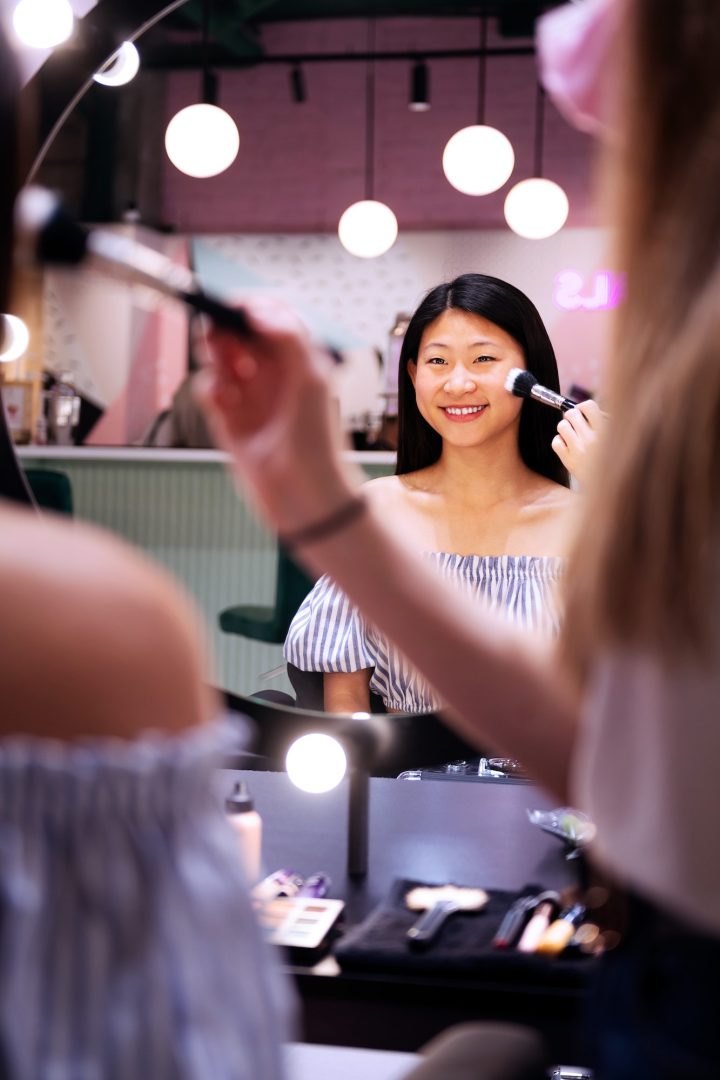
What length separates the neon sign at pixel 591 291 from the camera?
0.59 meters

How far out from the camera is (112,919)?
1.55 ft

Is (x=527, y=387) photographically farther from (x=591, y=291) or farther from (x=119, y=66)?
(x=591, y=291)

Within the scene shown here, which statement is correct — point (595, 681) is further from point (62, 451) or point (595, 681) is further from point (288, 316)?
point (62, 451)

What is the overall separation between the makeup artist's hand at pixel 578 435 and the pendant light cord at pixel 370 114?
4290mm

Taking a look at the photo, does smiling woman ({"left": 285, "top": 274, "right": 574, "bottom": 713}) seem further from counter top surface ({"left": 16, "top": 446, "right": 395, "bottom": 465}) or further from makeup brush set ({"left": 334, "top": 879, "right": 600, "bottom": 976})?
makeup brush set ({"left": 334, "top": 879, "right": 600, "bottom": 976})

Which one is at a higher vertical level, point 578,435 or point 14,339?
point 14,339

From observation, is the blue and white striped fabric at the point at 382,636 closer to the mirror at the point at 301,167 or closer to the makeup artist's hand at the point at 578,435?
the makeup artist's hand at the point at 578,435

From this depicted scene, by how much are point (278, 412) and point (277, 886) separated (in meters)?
0.54

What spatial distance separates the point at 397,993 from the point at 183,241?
17.3ft

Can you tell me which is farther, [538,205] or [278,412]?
[538,205]

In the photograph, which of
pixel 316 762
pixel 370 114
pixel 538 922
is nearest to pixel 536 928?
pixel 538 922

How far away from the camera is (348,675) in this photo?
1.45 meters

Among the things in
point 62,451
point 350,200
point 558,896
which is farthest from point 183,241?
point 558,896

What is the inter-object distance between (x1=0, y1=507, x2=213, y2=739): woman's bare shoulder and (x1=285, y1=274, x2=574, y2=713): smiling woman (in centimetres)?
113
